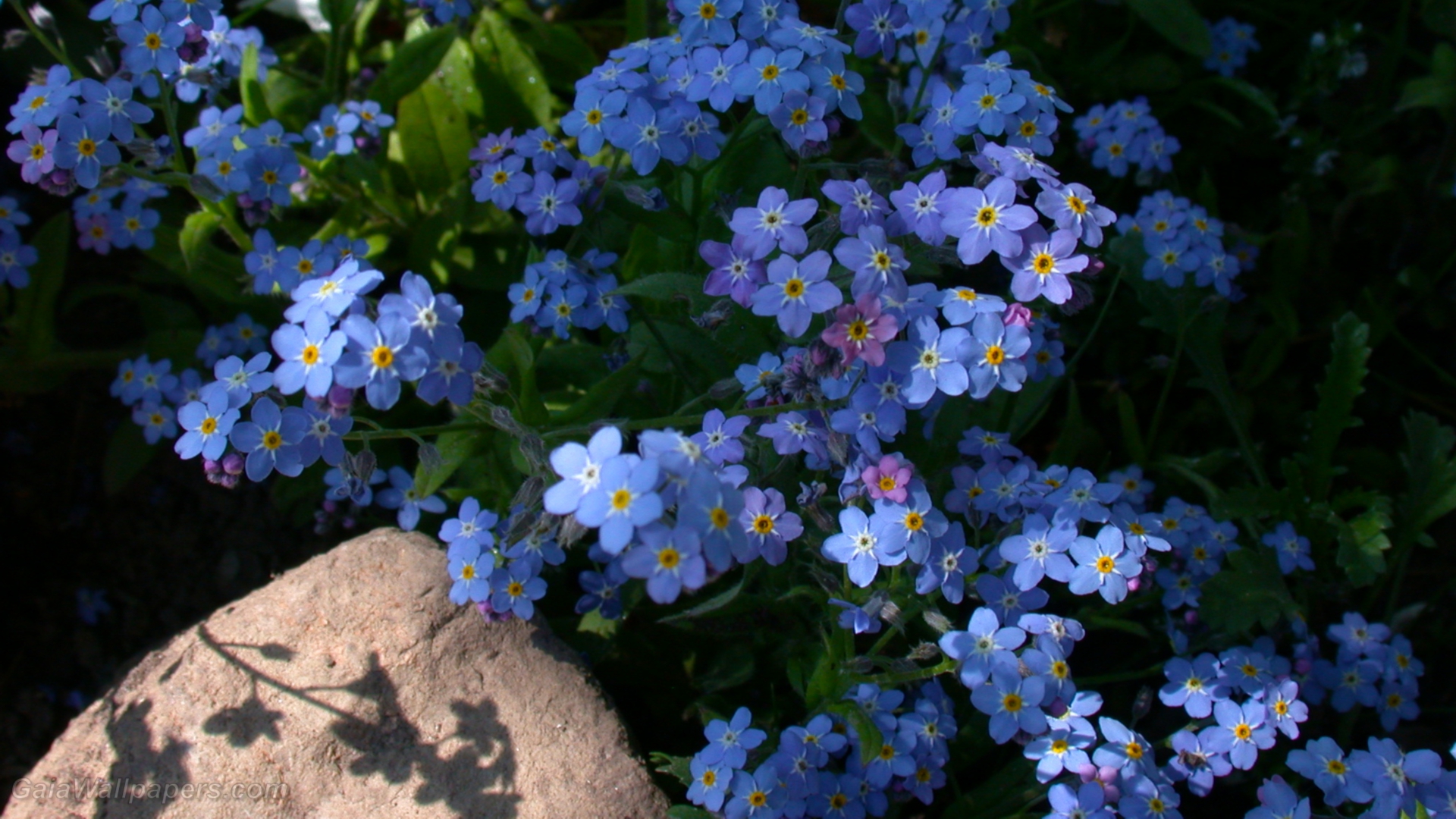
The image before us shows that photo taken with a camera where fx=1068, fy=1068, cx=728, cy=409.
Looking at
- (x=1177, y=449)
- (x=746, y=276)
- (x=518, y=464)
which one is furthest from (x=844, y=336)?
(x=1177, y=449)

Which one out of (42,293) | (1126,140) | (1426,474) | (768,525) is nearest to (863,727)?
(768,525)

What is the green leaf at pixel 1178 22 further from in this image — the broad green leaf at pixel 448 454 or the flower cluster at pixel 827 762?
the broad green leaf at pixel 448 454

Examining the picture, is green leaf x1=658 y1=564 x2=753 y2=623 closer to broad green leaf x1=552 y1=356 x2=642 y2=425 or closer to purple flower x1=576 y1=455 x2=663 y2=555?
broad green leaf x1=552 y1=356 x2=642 y2=425

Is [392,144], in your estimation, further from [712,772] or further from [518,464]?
[712,772]

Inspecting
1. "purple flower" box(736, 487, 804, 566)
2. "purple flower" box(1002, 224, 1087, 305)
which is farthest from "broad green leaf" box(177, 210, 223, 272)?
"purple flower" box(1002, 224, 1087, 305)

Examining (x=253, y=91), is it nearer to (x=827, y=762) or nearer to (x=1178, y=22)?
(x=827, y=762)

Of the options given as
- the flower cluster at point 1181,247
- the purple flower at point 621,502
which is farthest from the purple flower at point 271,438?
the flower cluster at point 1181,247
